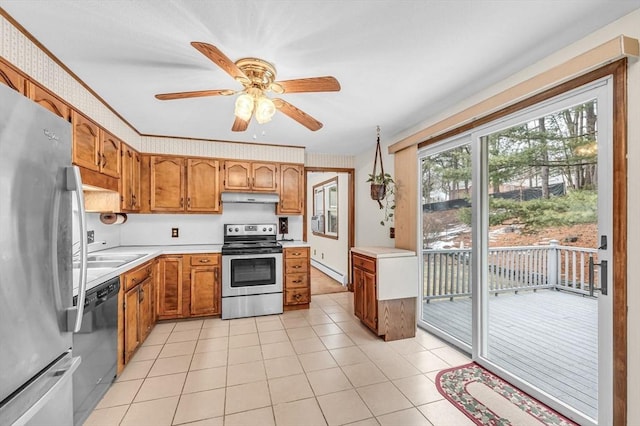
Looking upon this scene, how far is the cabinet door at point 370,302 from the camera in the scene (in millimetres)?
3018

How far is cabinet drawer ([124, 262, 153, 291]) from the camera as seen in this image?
96.3 inches

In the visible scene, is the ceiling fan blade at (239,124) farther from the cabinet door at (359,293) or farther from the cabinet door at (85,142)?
the cabinet door at (359,293)

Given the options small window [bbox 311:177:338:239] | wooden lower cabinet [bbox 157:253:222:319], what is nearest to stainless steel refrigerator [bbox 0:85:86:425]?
wooden lower cabinet [bbox 157:253:222:319]

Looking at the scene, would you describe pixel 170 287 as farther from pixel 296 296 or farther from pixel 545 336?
pixel 545 336

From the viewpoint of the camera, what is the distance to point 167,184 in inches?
150

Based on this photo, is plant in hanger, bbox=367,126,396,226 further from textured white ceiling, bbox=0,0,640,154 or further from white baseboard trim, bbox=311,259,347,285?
white baseboard trim, bbox=311,259,347,285

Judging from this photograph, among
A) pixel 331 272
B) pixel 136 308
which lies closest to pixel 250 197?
pixel 136 308

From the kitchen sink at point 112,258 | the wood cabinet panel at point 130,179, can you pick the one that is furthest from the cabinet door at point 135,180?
the kitchen sink at point 112,258

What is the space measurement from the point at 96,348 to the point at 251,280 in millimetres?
1911

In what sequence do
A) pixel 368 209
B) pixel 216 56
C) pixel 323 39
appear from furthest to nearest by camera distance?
pixel 368 209 < pixel 323 39 < pixel 216 56

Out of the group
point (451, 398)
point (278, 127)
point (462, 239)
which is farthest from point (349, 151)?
point (451, 398)

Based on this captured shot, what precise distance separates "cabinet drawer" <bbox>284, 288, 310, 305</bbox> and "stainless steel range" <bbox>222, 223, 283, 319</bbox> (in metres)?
0.13

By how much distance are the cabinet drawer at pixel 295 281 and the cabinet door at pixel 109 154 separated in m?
2.35

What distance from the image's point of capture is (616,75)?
1.55 metres
